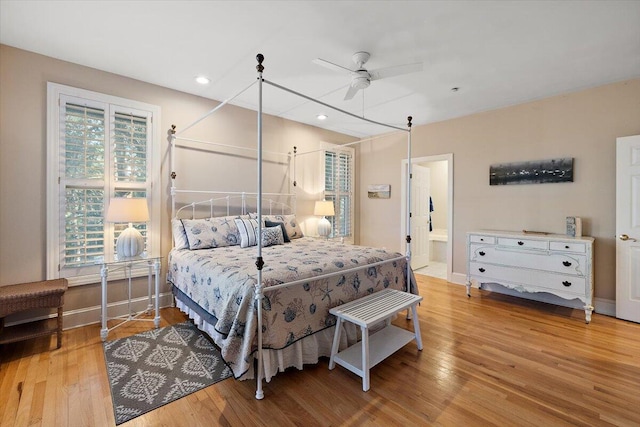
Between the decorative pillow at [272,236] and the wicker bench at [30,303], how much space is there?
75.6 inches

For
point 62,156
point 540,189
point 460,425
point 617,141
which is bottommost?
point 460,425

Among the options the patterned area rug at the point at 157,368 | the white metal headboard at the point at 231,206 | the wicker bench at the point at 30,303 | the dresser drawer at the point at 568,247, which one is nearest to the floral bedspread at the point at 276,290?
the patterned area rug at the point at 157,368

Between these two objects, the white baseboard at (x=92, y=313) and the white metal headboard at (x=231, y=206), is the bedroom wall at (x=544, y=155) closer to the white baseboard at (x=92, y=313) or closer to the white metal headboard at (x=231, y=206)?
the white metal headboard at (x=231, y=206)

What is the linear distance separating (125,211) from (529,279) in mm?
4718

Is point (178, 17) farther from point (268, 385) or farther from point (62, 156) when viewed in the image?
point (268, 385)

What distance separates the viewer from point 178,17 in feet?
7.34

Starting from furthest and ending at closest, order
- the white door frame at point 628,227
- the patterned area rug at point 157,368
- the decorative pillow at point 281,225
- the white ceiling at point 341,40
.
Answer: the decorative pillow at point 281,225 → the white door frame at point 628,227 → the white ceiling at point 341,40 → the patterned area rug at point 157,368

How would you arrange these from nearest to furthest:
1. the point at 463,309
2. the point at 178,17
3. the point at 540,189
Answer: the point at 178,17 < the point at 463,309 < the point at 540,189

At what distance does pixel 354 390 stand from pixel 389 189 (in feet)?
13.7

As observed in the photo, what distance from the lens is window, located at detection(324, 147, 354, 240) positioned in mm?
5527

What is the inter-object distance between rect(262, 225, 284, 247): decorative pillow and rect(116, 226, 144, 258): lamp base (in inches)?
51.4

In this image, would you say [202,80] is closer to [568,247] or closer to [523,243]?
[523,243]

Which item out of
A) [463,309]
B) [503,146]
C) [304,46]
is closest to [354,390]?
[463,309]

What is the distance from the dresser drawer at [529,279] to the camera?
3.30m
